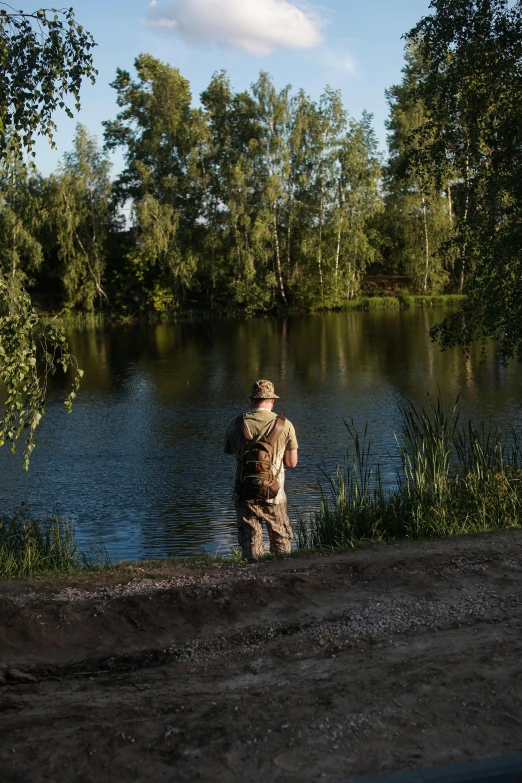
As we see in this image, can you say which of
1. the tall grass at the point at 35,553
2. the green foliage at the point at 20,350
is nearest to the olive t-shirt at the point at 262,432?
the green foliage at the point at 20,350

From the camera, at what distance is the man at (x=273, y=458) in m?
7.85

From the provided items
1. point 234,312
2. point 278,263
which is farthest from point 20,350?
point 278,263

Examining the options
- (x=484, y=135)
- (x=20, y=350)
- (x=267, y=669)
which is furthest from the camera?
(x=484, y=135)

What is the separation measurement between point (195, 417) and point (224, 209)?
38.5 meters

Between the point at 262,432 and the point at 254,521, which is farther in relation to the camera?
the point at 254,521

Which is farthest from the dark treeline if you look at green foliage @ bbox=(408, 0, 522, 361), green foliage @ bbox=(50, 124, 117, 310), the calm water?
green foliage @ bbox=(408, 0, 522, 361)

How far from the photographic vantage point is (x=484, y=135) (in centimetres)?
1273

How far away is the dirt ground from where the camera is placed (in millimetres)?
3486

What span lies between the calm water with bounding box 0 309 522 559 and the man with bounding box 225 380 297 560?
305cm

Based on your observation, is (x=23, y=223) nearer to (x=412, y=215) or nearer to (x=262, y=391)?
(x=412, y=215)

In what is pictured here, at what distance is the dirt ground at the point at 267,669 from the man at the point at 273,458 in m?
0.96

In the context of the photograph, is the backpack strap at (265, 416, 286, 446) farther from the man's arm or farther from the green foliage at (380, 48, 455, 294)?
the green foliage at (380, 48, 455, 294)

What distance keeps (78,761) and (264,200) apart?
54299mm

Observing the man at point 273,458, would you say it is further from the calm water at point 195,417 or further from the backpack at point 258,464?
the calm water at point 195,417
